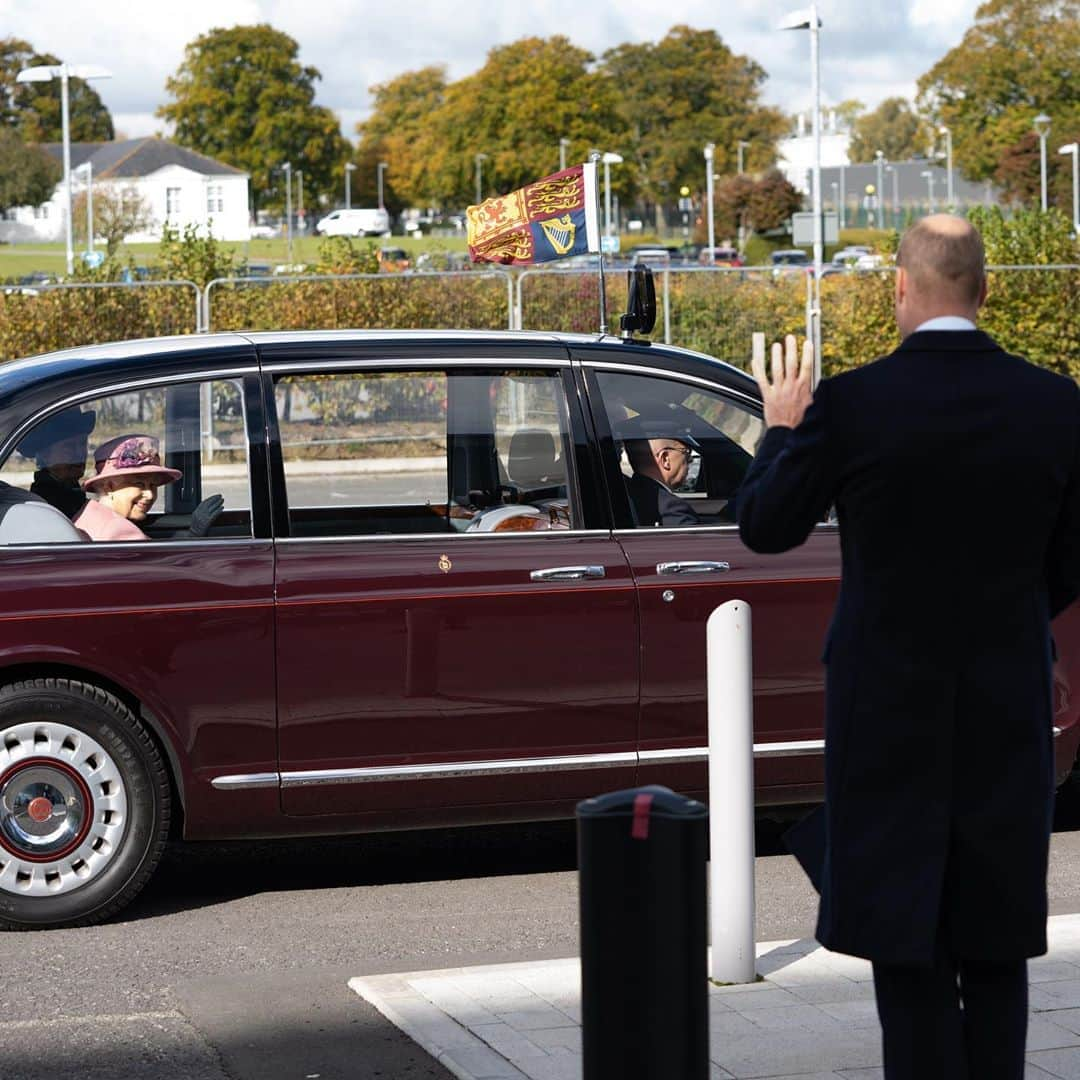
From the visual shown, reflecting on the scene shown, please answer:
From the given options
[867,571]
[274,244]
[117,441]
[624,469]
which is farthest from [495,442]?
[274,244]

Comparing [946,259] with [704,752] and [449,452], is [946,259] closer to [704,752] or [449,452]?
[704,752]

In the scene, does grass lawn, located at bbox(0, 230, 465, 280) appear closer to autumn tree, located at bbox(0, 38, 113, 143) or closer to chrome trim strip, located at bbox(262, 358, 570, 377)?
autumn tree, located at bbox(0, 38, 113, 143)

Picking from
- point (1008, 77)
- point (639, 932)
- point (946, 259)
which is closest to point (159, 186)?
point (1008, 77)

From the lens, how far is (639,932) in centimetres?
326

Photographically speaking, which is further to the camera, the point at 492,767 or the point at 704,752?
the point at 704,752

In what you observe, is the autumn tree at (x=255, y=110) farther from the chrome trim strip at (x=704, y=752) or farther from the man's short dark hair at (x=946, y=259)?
the man's short dark hair at (x=946, y=259)

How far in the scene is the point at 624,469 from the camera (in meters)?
6.55

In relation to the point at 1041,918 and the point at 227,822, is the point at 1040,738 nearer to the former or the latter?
the point at 1041,918

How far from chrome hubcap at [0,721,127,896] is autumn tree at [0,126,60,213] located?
103 m

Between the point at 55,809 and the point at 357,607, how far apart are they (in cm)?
110

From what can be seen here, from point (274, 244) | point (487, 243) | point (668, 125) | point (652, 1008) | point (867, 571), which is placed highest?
point (668, 125)

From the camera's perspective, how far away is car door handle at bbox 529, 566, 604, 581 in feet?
20.5

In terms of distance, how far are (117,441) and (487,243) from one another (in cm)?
215

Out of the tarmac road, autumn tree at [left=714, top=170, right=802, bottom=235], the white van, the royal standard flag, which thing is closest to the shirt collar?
the tarmac road
